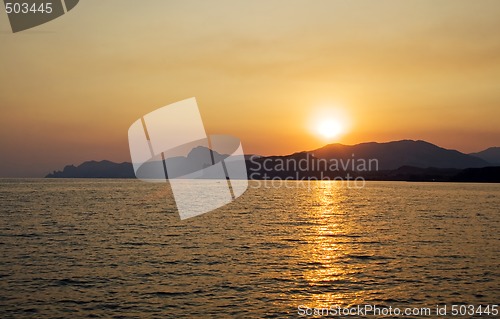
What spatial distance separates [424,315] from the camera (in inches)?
1067

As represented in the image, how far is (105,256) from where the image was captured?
44.9m

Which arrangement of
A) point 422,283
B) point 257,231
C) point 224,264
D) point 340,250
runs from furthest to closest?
point 257,231
point 340,250
point 224,264
point 422,283

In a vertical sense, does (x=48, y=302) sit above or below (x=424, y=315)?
above

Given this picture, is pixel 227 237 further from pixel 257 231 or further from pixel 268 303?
pixel 268 303

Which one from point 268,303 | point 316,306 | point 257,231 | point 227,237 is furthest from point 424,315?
point 257,231

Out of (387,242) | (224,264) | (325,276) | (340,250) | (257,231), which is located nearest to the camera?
(325,276)

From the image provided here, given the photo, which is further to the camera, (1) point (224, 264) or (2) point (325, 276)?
(1) point (224, 264)

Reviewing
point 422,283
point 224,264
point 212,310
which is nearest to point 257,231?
point 224,264

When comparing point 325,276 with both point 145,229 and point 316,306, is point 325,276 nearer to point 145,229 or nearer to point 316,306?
point 316,306

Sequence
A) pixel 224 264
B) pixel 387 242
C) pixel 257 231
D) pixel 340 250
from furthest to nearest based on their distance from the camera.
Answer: pixel 257 231, pixel 387 242, pixel 340 250, pixel 224 264

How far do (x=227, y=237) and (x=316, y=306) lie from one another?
31928 millimetres

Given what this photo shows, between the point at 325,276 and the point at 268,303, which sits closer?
Answer: the point at 268,303

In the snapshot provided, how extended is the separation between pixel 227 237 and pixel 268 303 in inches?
1221

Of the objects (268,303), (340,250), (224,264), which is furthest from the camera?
(340,250)
